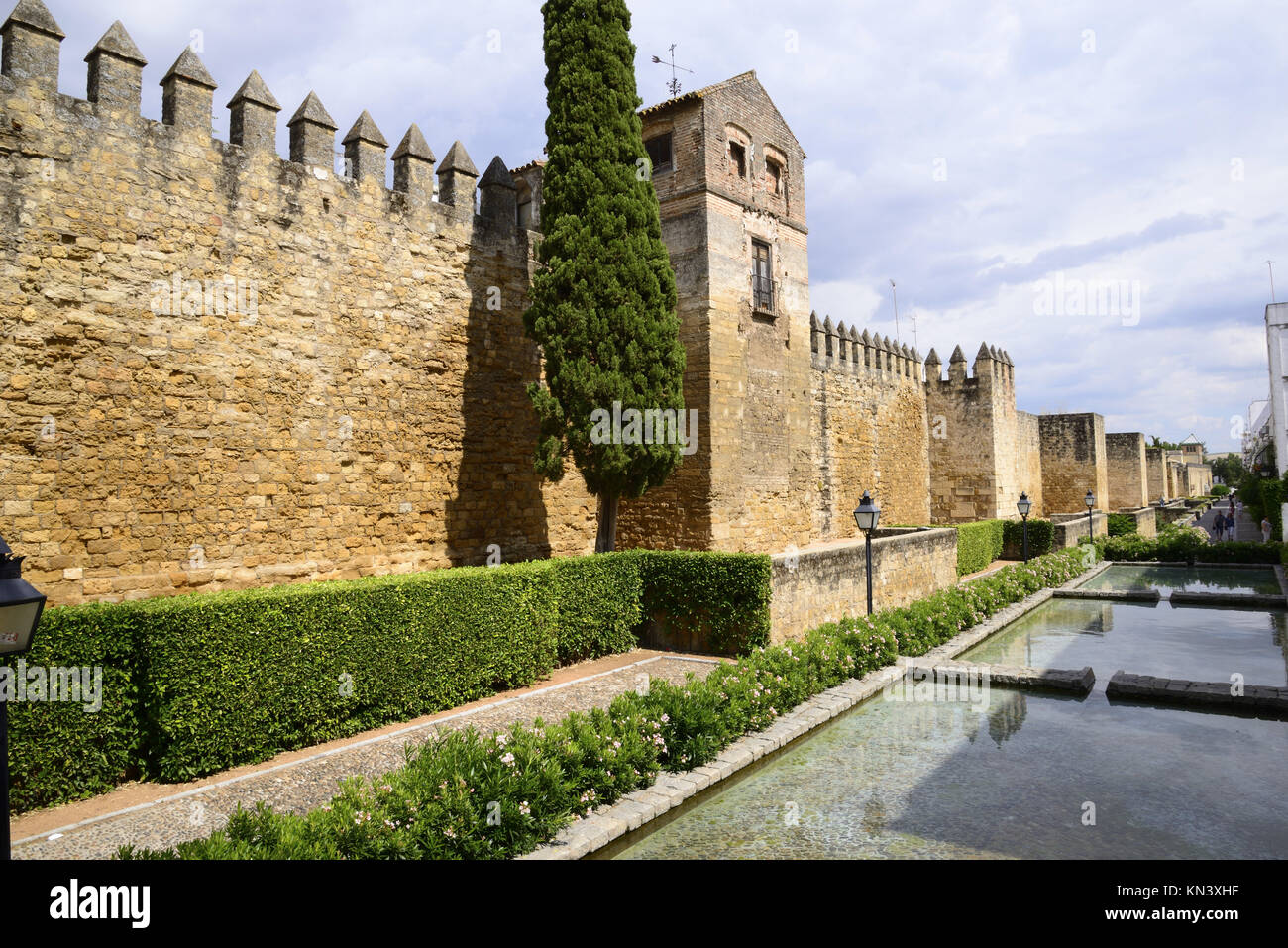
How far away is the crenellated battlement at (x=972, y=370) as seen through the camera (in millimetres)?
24797

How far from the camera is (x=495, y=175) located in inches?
464

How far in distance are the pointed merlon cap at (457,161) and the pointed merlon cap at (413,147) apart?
0.45m

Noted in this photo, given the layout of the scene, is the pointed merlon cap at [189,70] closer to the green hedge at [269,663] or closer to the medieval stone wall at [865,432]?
the green hedge at [269,663]

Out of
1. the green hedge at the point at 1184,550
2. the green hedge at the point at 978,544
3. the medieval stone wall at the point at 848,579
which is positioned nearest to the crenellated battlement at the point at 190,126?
the medieval stone wall at the point at 848,579

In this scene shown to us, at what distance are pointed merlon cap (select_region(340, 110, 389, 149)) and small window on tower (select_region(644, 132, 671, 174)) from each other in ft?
17.1

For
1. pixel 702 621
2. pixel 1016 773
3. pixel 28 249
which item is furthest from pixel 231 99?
pixel 1016 773

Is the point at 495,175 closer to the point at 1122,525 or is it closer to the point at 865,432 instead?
the point at 865,432

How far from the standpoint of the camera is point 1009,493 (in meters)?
26.3

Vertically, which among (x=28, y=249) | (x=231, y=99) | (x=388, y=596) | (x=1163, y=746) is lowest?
(x=1163, y=746)

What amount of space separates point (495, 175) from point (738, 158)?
4.79 m

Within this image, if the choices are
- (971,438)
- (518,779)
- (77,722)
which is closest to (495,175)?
(77,722)

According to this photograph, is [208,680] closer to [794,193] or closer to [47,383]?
[47,383]
